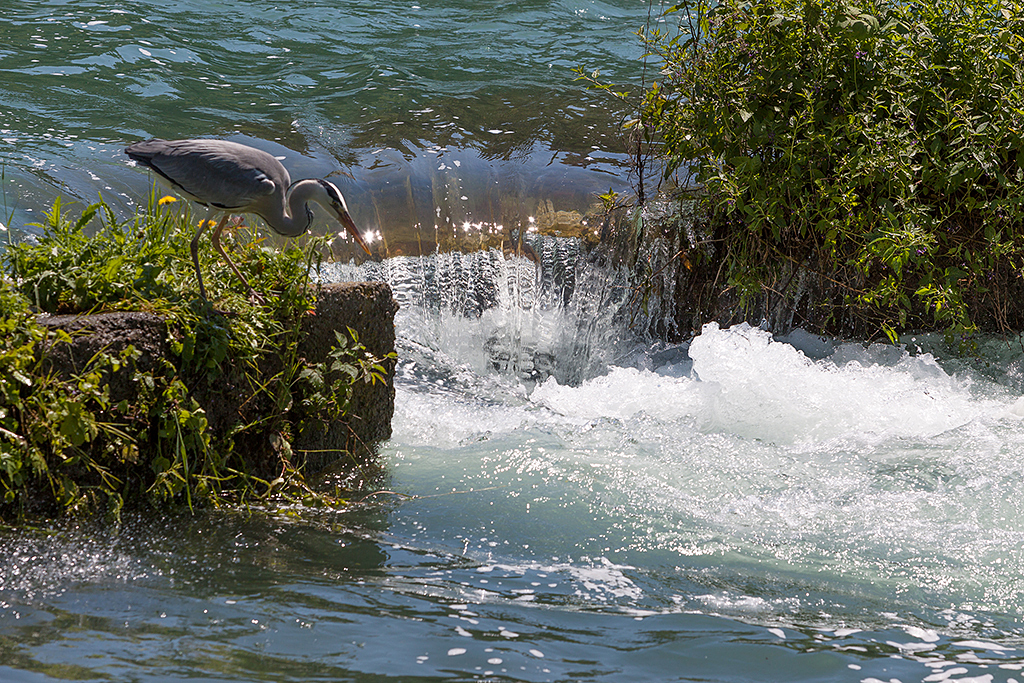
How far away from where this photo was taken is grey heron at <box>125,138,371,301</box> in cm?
333

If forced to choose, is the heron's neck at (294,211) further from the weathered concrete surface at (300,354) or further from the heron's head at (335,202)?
the weathered concrete surface at (300,354)

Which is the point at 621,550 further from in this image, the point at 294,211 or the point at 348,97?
the point at 348,97

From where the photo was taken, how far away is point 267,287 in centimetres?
362

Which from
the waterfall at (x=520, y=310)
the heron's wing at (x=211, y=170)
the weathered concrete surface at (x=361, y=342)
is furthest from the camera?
the waterfall at (x=520, y=310)

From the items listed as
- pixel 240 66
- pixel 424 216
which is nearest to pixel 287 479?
pixel 424 216

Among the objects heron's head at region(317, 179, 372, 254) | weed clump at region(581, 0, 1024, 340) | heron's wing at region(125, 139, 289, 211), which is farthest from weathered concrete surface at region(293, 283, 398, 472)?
weed clump at region(581, 0, 1024, 340)

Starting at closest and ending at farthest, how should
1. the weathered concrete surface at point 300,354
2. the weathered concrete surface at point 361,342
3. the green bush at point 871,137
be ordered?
the weathered concrete surface at point 300,354 < the weathered concrete surface at point 361,342 < the green bush at point 871,137

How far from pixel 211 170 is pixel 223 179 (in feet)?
0.17

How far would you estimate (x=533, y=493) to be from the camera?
145 inches

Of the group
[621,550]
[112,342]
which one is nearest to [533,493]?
[621,550]

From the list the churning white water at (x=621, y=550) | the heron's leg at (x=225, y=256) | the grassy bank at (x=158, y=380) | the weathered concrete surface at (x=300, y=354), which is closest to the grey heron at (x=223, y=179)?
the heron's leg at (x=225, y=256)

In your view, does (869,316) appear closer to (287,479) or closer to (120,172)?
(287,479)

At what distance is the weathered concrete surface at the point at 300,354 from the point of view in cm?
304

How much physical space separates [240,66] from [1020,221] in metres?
7.53
